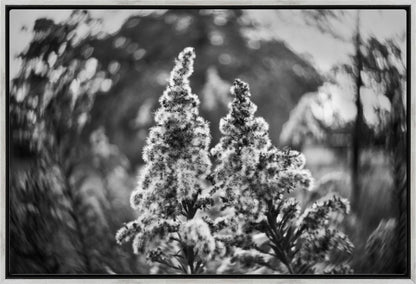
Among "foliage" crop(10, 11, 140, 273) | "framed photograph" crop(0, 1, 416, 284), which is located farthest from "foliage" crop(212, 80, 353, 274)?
"foliage" crop(10, 11, 140, 273)

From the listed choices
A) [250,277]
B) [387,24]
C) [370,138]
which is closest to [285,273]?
[250,277]

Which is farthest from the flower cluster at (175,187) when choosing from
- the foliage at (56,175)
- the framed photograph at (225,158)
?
the foliage at (56,175)

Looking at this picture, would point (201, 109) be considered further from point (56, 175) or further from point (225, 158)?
point (56, 175)

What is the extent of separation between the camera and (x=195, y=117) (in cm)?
182

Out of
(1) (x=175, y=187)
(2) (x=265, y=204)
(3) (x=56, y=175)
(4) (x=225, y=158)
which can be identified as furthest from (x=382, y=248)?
(3) (x=56, y=175)

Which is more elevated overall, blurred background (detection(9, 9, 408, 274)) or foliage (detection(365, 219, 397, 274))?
blurred background (detection(9, 9, 408, 274))

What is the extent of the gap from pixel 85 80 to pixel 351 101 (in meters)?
1.16

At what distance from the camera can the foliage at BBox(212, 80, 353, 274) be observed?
5.95 ft

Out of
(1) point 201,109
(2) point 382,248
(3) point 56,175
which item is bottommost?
(2) point 382,248

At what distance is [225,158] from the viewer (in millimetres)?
1817

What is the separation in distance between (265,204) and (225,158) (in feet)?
0.87

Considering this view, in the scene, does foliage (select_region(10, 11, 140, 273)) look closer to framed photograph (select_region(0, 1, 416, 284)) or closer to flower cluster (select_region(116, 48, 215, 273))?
framed photograph (select_region(0, 1, 416, 284))

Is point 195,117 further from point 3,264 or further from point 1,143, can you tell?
point 3,264

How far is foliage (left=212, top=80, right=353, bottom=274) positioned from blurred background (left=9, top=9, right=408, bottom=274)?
5cm
